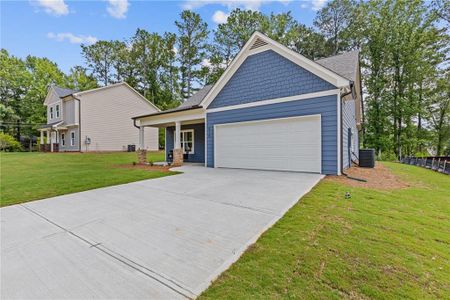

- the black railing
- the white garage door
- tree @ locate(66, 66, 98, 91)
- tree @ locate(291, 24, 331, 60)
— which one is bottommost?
the black railing

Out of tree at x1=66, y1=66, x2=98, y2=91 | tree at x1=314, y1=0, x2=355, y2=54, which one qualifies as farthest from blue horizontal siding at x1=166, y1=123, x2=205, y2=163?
tree at x1=66, y1=66, x2=98, y2=91

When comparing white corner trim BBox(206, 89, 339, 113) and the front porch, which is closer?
white corner trim BBox(206, 89, 339, 113)

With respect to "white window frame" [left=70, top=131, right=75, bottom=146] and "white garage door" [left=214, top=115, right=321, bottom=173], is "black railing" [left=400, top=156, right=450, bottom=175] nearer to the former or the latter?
"white garage door" [left=214, top=115, right=321, bottom=173]

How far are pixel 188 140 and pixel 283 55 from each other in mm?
8324

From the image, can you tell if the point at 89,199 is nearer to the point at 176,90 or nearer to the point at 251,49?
the point at 251,49

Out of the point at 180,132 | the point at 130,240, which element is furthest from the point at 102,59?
the point at 130,240

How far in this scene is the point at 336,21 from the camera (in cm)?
2575

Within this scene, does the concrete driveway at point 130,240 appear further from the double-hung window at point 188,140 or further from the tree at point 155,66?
the tree at point 155,66

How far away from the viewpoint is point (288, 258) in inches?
96.8

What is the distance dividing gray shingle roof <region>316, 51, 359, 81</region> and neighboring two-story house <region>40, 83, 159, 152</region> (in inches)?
768

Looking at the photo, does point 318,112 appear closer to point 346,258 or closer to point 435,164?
point 346,258

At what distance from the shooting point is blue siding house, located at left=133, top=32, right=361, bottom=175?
7918mm

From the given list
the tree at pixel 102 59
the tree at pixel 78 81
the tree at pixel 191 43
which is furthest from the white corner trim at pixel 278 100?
the tree at pixel 102 59

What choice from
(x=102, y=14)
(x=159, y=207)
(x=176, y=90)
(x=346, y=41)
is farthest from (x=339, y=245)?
(x=176, y=90)
